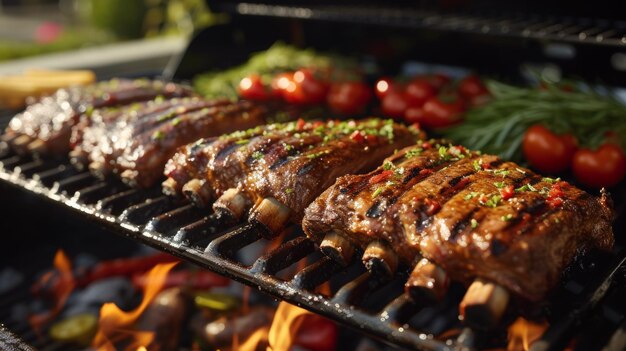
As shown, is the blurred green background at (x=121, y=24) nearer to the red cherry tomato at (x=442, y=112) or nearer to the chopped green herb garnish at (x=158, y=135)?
the red cherry tomato at (x=442, y=112)

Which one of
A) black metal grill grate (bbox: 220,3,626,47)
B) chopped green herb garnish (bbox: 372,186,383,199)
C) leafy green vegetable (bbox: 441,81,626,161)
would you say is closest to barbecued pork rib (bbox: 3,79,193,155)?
black metal grill grate (bbox: 220,3,626,47)

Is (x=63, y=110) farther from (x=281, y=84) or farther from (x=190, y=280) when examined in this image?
(x=281, y=84)

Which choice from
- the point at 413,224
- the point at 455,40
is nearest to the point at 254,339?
the point at 413,224

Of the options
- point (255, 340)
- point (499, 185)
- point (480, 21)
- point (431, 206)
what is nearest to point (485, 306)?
point (431, 206)

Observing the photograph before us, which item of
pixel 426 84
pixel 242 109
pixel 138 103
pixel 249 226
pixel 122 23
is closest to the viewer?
pixel 249 226

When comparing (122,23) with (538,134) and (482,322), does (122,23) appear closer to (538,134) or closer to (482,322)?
(538,134)
